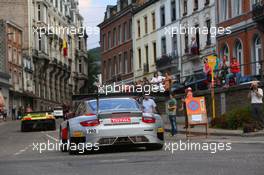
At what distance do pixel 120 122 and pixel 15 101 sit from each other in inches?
2784

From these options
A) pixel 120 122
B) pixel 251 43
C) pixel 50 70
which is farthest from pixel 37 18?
pixel 120 122

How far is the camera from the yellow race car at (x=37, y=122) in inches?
1678

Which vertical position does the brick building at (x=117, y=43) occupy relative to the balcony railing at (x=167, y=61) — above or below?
above

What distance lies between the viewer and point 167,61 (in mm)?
60562

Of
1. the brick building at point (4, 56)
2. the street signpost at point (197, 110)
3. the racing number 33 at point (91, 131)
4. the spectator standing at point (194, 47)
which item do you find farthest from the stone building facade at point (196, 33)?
the racing number 33 at point (91, 131)

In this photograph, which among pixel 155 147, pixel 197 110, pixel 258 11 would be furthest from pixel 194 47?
pixel 155 147

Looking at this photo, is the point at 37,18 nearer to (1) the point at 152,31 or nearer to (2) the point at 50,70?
(2) the point at 50,70

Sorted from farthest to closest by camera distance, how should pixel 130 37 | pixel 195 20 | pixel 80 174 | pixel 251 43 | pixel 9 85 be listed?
pixel 9 85 < pixel 130 37 < pixel 195 20 < pixel 251 43 < pixel 80 174

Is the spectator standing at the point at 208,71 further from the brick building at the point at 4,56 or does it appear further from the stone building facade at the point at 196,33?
the brick building at the point at 4,56

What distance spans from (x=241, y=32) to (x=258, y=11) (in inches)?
166

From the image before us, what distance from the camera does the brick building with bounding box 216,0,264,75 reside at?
42.4m

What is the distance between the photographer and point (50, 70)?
105m

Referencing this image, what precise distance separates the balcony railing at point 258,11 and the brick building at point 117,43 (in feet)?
102

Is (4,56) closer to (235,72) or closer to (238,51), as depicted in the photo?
(238,51)
